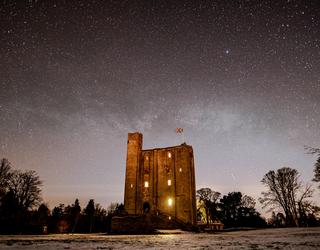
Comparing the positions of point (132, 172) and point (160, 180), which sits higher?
point (132, 172)

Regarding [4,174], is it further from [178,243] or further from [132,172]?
[178,243]

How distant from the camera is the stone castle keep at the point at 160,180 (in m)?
41.1

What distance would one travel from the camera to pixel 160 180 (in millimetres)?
44062

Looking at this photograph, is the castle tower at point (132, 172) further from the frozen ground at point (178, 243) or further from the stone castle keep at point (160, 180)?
the frozen ground at point (178, 243)

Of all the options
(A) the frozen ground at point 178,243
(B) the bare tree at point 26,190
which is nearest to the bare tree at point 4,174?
(B) the bare tree at point 26,190

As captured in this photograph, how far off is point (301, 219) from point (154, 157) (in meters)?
27.7

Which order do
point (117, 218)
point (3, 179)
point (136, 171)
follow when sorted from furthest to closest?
point (136, 171) → point (3, 179) → point (117, 218)

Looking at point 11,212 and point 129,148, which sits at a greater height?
point 129,148

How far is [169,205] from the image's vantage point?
41656mm

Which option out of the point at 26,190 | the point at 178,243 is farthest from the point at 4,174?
the point at 178,243

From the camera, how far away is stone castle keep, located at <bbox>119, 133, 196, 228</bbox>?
41094 millimetres

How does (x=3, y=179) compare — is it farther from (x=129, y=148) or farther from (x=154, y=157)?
(x=154, y=157)

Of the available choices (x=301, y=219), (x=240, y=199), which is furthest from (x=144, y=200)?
(x=240, y=199)

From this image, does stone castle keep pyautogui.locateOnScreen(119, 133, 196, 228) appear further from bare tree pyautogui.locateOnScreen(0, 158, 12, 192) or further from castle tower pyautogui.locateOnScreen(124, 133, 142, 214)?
bare tree pyautogui.locateOnScreen(0, 158, 12, 192)
